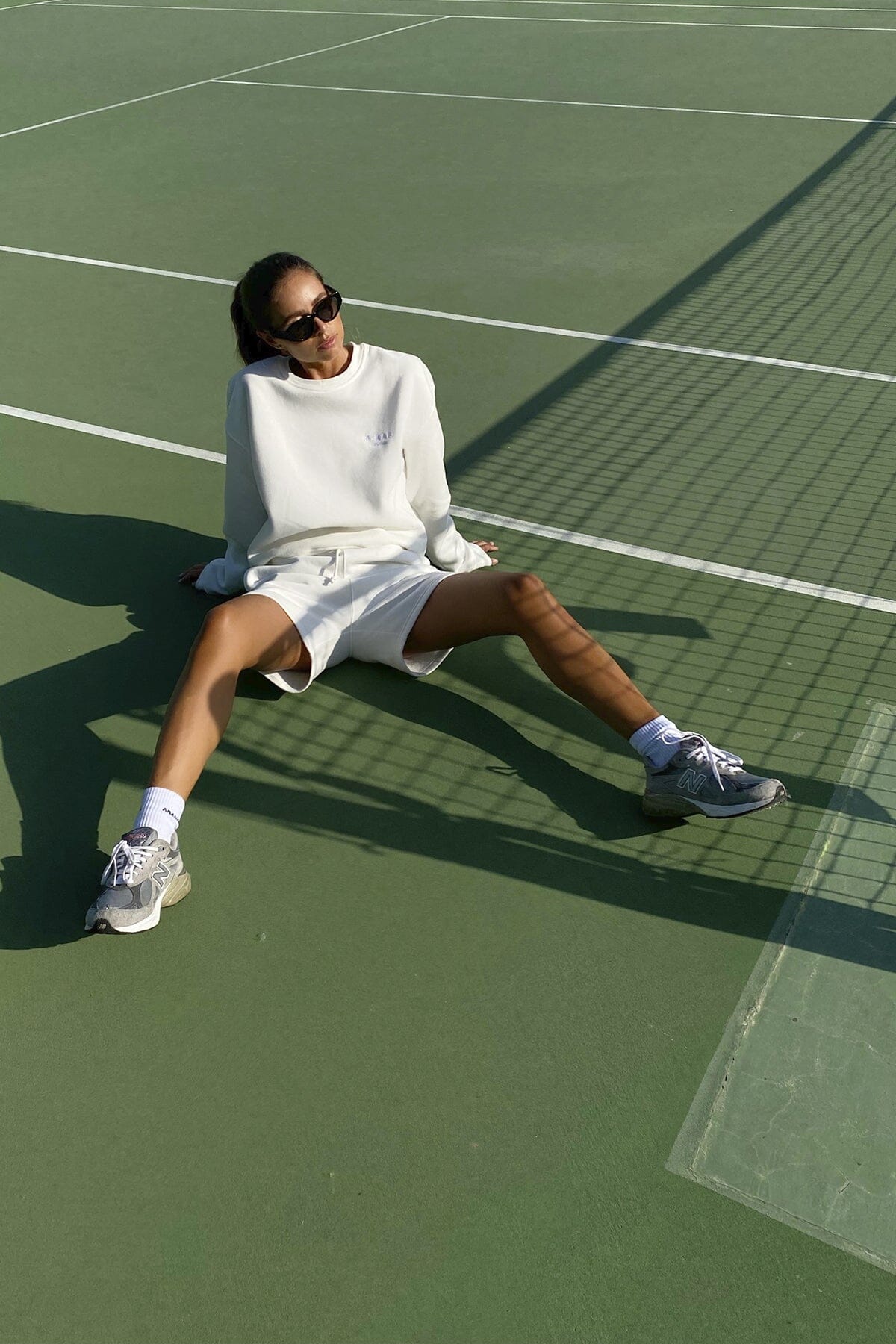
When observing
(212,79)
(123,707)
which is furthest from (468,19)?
(123,707)

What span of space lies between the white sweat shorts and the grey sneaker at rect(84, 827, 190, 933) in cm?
65

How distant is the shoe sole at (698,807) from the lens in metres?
2.75

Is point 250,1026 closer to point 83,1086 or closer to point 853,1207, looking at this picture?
point 83,1086

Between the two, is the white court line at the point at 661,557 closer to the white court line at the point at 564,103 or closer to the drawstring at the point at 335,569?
the drawstring at the point at 335,569

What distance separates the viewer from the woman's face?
2998 mm

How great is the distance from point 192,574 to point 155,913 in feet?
4.65

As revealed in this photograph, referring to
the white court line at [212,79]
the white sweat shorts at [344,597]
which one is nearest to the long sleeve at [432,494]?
the white sweat shorts at [344,597]

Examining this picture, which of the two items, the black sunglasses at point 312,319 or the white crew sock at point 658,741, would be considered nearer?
the white crew sock at point 658,741

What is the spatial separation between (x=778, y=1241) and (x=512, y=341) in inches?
169

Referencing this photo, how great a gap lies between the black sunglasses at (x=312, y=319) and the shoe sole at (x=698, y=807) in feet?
4.41

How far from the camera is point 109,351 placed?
566 centimetres

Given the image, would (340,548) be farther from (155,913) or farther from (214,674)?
(155,913)

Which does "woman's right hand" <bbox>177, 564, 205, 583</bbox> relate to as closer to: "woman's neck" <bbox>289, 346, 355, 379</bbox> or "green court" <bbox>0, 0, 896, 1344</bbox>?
"green court" <bbox>0, 0, 896, 1344</bbox>

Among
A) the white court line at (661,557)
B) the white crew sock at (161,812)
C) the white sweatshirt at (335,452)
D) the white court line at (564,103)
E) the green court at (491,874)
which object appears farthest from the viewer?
the white court line at (564,103)
